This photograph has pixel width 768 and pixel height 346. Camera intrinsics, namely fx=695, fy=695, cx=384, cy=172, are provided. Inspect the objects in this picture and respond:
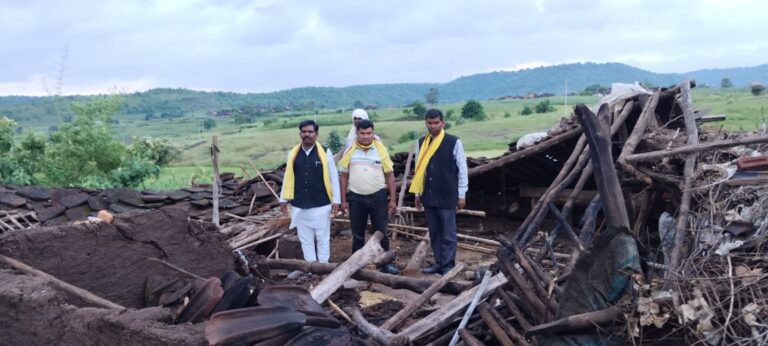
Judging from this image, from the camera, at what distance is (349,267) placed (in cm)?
556

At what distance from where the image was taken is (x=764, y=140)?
182 inches

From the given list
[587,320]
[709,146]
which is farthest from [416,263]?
[587,320]

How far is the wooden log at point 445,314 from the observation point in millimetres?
4660

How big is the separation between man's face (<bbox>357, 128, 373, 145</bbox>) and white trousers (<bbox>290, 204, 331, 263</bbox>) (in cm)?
Result: 81

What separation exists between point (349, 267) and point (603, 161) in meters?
2.60

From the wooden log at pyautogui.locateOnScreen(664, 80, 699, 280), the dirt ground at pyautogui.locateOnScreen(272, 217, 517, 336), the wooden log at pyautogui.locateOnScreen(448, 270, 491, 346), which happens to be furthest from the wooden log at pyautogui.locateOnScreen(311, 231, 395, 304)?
the wooden log at pyautogui.locateOnScreen(664, 80, 699, 280)

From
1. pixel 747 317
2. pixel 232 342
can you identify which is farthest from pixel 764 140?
pixel 232 342

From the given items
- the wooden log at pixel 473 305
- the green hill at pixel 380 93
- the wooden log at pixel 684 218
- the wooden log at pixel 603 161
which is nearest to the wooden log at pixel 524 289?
the wooden log at pixel 473 305

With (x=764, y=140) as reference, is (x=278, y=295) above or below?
below

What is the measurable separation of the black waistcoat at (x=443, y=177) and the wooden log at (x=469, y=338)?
287 cm

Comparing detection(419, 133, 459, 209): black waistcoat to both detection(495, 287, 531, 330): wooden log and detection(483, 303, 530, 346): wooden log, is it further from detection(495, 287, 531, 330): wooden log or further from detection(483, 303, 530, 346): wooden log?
detection(483, 303, 530, 346): wooden log

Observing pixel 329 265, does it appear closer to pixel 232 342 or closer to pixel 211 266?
pixel 211 266

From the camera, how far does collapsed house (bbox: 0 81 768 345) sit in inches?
148

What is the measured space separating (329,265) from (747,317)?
3.43 m
